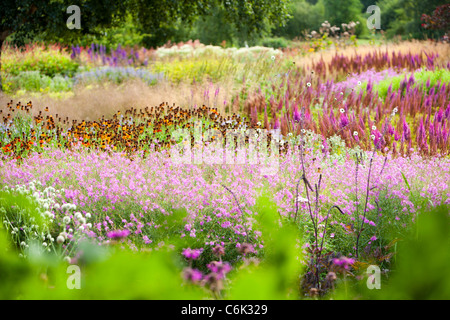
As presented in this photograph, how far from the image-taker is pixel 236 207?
277 centimetres

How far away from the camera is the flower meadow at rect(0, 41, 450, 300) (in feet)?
2.05

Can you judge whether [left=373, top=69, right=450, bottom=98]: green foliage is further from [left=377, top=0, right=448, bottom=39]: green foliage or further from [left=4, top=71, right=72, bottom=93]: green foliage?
[left=377, top=0, right=448, bottom=39]: green foliage

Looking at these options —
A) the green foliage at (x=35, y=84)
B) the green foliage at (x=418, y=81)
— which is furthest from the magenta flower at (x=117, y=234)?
the green foliage at (x=35, y=84)

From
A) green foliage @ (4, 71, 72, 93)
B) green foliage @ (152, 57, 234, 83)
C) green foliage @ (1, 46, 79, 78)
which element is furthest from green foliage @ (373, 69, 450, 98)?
green foliage @ (1, 46, 79, 78)

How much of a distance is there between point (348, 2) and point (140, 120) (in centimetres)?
Result: 3219

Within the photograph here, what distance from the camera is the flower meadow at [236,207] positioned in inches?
24.6

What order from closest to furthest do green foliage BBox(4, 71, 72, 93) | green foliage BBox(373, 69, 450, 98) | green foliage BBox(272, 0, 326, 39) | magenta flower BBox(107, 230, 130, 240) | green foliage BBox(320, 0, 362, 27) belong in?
magenta flower BBox(107, 230, 130, 240), green foliage BBox(373, 69, 450, 98), green foliage BBox(4, 71, 72, 93), green foliage BBox(272, 0, 326, 39), green foliage BBox(320, 0, 362, 27)

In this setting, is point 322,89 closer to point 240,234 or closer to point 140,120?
point 140,120

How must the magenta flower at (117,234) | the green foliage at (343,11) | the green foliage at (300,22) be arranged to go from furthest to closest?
the green foliage at (343,11) → the green foliage at (300,22) → the magenta flower at (117,234)

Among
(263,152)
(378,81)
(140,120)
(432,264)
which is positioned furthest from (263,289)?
(378,81)

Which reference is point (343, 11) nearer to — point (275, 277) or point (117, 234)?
point (117, 234)

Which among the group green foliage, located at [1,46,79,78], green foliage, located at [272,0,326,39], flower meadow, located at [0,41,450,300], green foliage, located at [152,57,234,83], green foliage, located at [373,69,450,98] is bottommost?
flower meadow, located at [0,41,450,300]

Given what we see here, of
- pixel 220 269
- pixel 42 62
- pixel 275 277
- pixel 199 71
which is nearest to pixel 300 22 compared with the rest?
pixel 42 62

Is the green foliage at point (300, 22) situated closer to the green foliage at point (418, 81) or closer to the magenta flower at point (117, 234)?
the green foliage at point (418, 81)
